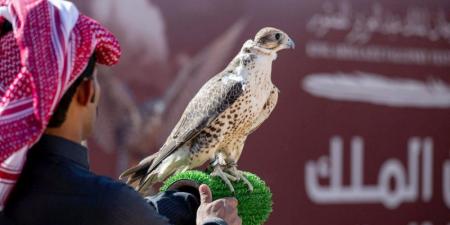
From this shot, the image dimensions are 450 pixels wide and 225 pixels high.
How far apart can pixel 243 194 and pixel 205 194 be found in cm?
17

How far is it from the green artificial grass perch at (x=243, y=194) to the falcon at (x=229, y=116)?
206mm

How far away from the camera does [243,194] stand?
6.71 feet

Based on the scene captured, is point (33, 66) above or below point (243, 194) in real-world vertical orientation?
above

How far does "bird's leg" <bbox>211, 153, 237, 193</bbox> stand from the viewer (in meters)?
2.05

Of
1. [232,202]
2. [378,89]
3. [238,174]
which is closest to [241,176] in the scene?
[238,174]

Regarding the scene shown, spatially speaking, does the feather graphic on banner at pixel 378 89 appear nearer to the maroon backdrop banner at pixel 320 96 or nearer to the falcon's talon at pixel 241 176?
the maroon backdrop banner at pixel 320 96

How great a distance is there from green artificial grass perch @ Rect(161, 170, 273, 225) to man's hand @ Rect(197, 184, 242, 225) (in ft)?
0.27

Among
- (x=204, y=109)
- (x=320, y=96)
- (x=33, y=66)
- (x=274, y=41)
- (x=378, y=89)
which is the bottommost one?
(x=320, y=96)

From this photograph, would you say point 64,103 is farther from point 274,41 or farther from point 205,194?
point 274,41

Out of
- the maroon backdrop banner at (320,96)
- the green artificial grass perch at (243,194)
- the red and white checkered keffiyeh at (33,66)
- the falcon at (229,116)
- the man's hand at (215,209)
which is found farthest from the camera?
the maroon backdrop banner at (320,96)

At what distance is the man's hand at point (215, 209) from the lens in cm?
181

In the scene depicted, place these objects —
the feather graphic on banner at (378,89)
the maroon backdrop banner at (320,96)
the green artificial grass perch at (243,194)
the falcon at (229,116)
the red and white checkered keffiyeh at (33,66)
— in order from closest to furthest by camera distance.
A: 1. the red and white checkered keffiyeh at (33,66)
2. the green artificial grass perch at (243,194)
3. the falcon at (229,116)
4. the maroon backdrop banner at (320,96)
5. the feather graphic on banner at (378,89)

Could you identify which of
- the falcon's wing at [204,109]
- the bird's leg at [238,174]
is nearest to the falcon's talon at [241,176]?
the bird's leg at [238,174]

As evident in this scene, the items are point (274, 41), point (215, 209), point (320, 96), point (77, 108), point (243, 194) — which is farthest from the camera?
point (320, 96)
